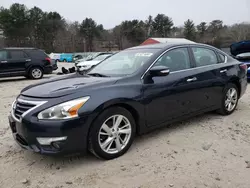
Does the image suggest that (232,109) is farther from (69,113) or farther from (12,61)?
(12,61)

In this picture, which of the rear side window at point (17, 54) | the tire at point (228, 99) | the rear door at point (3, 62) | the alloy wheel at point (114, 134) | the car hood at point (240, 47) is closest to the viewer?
the alloy wheel at point (114, 134)

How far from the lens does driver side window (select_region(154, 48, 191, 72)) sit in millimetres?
3477

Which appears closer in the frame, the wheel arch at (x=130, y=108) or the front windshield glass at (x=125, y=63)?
the wheel arch at (x=130, y=108)

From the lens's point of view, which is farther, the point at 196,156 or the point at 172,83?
the point at 172,83

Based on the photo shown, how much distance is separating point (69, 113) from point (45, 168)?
0.82 meters

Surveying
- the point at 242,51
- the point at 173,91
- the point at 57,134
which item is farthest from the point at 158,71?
the point at 242,51

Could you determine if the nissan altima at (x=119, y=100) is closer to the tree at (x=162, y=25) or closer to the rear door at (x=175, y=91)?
the rear door at (x=175, y=91)

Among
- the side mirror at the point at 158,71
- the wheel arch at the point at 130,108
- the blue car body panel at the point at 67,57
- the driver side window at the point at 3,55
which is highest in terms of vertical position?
the blue car body panel at the point at 67,57

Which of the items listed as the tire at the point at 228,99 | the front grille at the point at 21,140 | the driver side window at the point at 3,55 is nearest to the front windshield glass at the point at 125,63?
the front grille at the point at 21,140

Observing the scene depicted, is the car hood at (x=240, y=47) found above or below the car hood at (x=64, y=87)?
above

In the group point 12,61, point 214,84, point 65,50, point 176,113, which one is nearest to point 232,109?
point 214,84

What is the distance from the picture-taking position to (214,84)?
408cm

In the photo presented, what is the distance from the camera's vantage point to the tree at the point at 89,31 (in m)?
60.1

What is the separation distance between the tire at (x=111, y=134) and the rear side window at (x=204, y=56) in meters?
1.79
